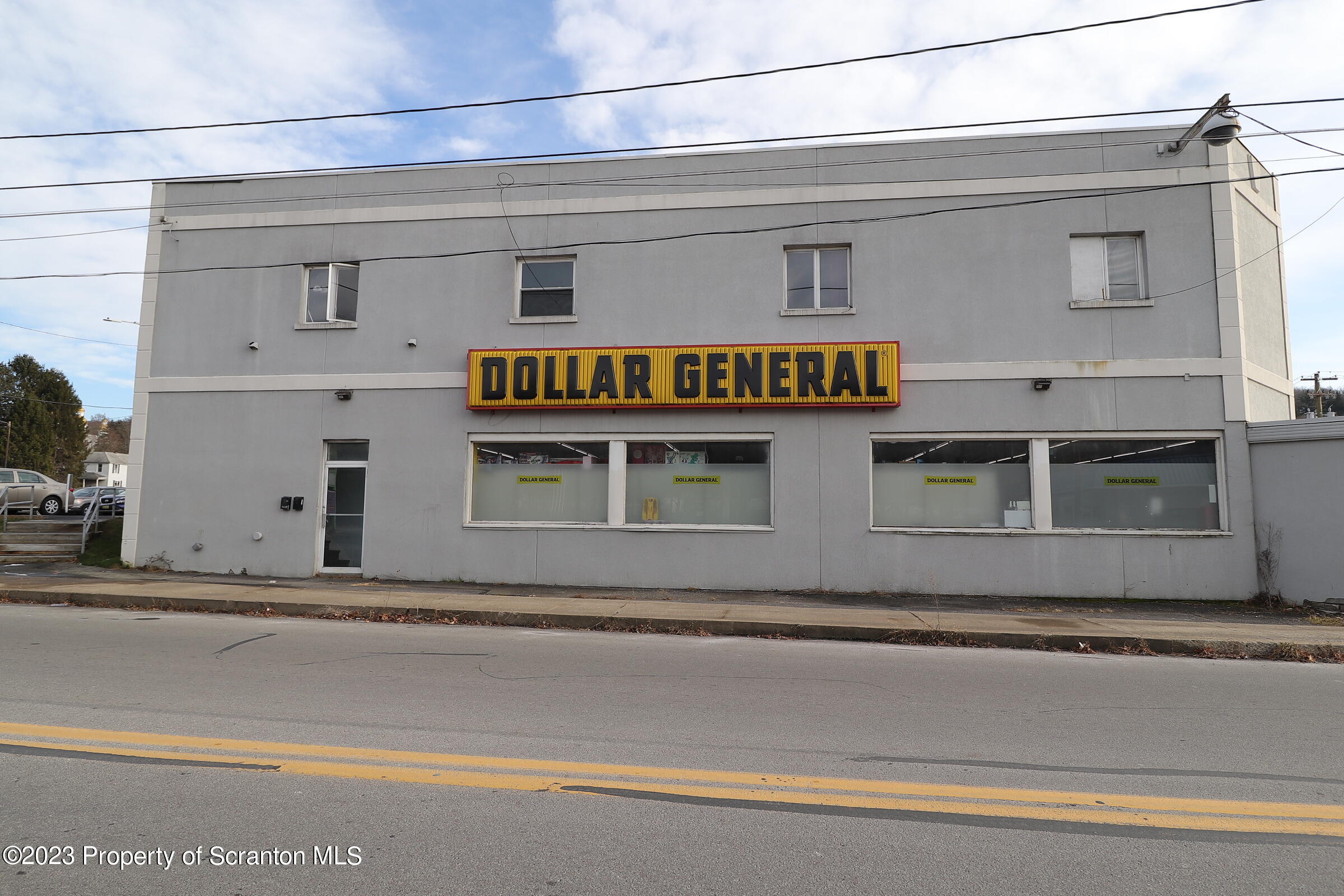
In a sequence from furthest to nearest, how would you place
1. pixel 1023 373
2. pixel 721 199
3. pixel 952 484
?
pixel 721 199, pixel 952 484, pixel 1023 373

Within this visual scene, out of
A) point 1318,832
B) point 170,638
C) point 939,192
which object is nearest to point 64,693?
point 170,638

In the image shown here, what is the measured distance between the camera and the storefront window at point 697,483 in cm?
1336

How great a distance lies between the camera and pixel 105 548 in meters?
16.1

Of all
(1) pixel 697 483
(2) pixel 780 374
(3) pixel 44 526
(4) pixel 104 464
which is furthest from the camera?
(4) pixel 104 464

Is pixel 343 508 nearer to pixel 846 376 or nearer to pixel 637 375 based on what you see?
pixel 637 375

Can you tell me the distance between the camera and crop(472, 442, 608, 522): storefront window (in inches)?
543

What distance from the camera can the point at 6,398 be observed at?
5969 cm

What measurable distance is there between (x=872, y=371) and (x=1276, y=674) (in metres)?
6.68

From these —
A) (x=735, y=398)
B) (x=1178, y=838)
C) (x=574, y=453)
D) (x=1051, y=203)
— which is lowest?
(x=1178, y=838)

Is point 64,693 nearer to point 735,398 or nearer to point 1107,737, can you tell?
point 1107,737

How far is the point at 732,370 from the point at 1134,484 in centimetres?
648

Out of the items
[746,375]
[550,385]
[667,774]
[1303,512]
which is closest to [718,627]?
[746,375]

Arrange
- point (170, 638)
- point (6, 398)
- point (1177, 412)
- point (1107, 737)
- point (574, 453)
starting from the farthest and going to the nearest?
1. point (6, 398)
2. point (574, 453)
3. point (1177, 412)
4. point (170, 638)
5. point (1107, 737)

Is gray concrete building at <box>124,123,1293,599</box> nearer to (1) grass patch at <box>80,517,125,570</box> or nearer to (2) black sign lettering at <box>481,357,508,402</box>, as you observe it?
(2) black sign lettering at <box>481,357,508,402</box>
